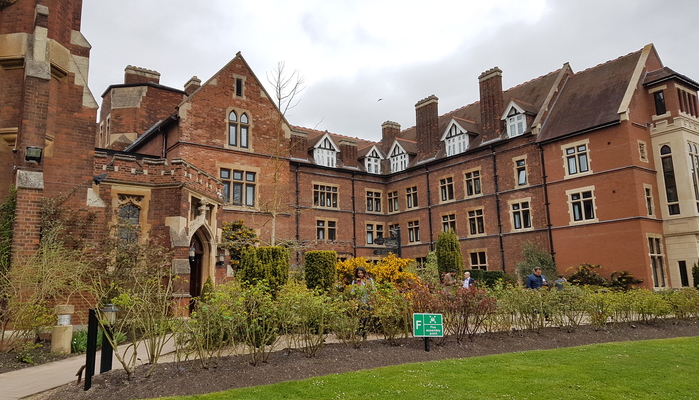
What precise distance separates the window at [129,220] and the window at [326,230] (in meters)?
16.6

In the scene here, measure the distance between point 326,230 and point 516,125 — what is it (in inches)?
522

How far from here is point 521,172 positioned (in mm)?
29188

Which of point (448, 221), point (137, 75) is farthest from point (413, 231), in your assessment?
point (137, 75)

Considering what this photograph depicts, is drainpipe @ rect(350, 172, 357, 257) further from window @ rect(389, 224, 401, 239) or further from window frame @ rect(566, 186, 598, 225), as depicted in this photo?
window frame @ rect(566, 186, 598, 225)

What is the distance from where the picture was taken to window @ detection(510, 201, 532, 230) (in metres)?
28.5

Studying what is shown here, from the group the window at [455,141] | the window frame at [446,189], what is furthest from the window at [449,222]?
the window at [455,141]

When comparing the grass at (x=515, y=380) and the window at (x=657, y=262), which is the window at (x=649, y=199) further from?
the grass at (x=515, y=380)

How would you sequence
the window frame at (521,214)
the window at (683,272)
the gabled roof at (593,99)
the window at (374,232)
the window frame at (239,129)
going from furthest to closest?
the window at (374,232), the window frame at (521,214), the window frame at (239,129), the gabled roof at (593,99), the window at (683,272)

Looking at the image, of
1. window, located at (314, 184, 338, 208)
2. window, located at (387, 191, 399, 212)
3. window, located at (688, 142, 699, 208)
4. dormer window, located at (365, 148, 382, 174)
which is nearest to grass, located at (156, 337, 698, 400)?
window, located at (688, 142, 699, 208)

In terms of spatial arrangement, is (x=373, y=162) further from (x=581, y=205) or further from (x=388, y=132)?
(x=581, y=205)

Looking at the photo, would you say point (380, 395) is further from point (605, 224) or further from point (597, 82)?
point (597, 82)

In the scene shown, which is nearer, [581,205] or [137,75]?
[581,205]

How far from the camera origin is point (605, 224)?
25234 millimetres

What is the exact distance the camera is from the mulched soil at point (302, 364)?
727cm
